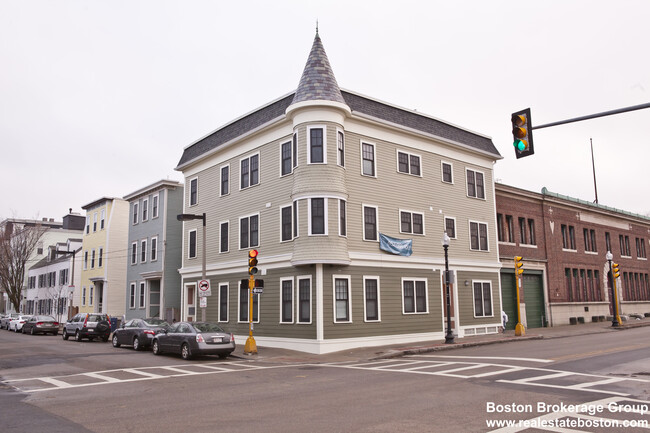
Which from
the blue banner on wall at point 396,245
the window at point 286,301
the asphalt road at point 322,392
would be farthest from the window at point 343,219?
the asphalt road at point 322,392

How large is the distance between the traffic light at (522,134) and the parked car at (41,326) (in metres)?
38.6

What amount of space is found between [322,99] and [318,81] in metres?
1.12

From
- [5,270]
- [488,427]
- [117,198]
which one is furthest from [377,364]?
[5,270]

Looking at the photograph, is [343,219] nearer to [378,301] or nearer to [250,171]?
[378,301]

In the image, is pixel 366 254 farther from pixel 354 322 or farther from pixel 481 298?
pixel 481 298

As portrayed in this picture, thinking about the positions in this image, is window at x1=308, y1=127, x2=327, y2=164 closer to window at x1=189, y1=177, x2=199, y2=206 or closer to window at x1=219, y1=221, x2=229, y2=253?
window at x1=219, y1=221, x2=229, y2=253

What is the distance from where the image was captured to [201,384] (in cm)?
1332

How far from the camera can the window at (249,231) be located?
89.7 ft

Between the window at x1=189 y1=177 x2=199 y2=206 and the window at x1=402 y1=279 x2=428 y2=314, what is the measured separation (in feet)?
45.5

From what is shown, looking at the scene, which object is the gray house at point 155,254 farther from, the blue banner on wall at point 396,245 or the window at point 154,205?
the blue banner on wall at point 396,245

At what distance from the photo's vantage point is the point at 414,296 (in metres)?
26.7

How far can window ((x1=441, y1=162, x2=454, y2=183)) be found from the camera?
97.7 feet

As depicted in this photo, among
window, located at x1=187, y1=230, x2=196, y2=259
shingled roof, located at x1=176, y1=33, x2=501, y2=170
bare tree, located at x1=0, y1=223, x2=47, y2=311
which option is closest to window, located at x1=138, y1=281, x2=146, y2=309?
window, located at x1=187, y1=230, x2=196, y2=259

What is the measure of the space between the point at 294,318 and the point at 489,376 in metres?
11.9
